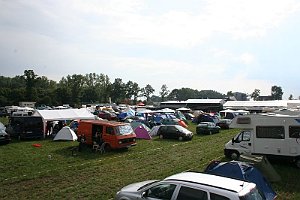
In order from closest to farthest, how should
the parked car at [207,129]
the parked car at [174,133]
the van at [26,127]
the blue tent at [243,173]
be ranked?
the blue tent at [243,173] → the van at [26,127] → the parked car at [174,133] → the parked car at [207,129]

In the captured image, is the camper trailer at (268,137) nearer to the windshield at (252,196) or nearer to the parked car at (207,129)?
the windshield at (252,196)

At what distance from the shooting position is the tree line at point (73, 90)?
94.1m

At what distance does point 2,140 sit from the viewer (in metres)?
23.7

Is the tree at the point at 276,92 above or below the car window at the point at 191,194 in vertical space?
above

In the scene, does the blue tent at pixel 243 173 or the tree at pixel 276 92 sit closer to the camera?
the blue tent at pixel 243 173

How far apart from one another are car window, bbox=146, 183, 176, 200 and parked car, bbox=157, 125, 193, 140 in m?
19.2

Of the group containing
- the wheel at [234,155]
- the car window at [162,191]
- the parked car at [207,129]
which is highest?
the car window at [162,191]

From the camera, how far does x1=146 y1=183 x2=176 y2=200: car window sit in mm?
7547

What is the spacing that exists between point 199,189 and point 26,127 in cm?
2277

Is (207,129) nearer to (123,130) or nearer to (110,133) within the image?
(123,130)

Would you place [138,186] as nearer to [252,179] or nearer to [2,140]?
[252,179]

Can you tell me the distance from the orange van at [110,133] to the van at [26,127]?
6.00m

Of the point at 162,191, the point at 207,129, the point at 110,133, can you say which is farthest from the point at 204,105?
the point at 162,191

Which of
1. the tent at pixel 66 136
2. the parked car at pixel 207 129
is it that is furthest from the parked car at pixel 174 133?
the tent at pixel 66 136
